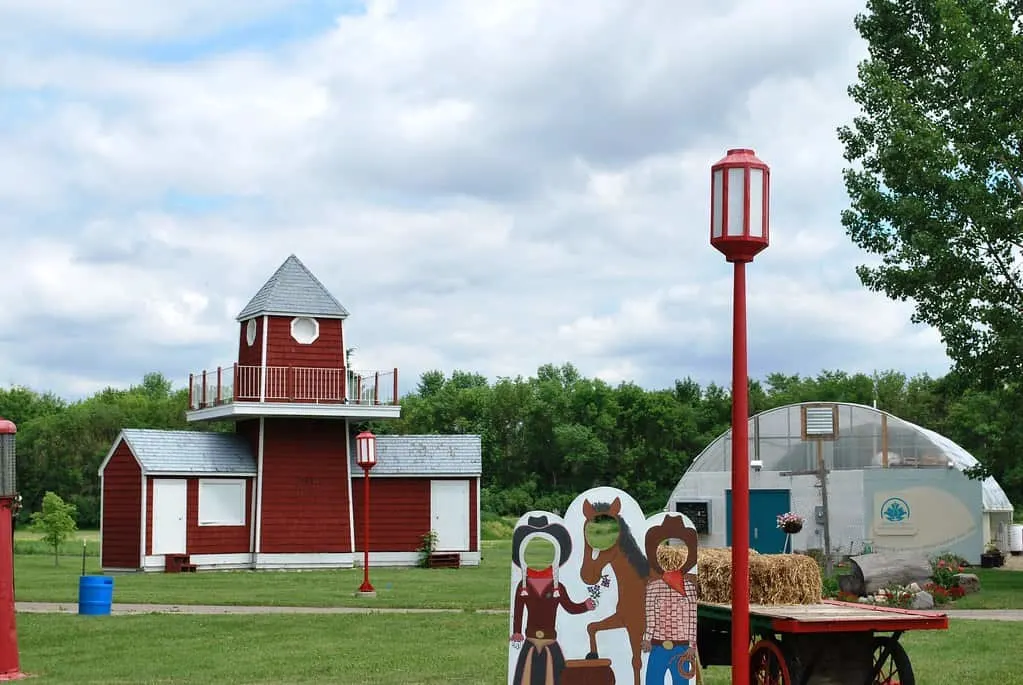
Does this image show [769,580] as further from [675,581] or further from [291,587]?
[291,587]

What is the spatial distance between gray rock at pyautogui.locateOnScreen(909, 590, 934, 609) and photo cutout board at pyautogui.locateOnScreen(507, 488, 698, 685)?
43.6ft

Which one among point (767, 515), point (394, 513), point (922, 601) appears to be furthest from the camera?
point (767, 515)

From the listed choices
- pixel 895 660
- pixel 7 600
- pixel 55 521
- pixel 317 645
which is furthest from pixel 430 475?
pixel 895 660

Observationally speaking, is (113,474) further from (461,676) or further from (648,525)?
(648,525)

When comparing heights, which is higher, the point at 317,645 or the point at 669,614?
the point at 669,614

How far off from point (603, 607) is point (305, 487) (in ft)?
96.5

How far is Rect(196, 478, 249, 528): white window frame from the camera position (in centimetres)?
3822

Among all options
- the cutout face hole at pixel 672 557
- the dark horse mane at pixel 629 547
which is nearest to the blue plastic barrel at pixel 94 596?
the cutout face hole at pixel 672 557

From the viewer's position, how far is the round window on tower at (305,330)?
129 ft

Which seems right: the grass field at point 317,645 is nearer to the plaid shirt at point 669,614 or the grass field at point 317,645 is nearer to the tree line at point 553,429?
the plaid shirt at point 669,614

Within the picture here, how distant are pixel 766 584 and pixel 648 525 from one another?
1730 millimetres

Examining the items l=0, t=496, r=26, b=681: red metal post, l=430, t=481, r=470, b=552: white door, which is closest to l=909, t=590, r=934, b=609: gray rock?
l=0, t=496, r=26, b=681: red metal post

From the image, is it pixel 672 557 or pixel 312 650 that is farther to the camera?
pixel 312 650

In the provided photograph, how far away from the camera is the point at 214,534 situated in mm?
38344
